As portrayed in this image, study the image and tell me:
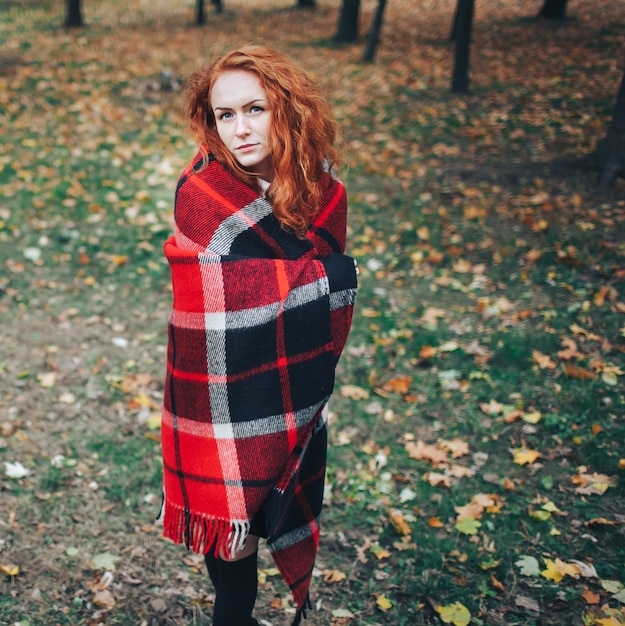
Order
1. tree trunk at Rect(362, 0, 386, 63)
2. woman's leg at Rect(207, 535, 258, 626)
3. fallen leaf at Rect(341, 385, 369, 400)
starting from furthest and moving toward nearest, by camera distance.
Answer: tree trunk at Rect(362, 0, 386, 63), fallen leaf at Rect(341, 385, 369, 400), woman's leg at Rect(207, 535, 258, 626)

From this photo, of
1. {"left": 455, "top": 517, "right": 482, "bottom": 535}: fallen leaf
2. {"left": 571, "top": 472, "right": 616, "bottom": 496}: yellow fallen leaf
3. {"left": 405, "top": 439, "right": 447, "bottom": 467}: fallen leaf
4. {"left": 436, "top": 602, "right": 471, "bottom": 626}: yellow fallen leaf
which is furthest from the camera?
{"left": 405, "top": 439, "right": 447, "bottom": 467}: fallen leaf

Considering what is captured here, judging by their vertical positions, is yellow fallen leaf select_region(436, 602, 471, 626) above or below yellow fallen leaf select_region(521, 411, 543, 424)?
below

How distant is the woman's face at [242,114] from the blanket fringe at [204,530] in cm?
113

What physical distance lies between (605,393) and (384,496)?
5.47 feet

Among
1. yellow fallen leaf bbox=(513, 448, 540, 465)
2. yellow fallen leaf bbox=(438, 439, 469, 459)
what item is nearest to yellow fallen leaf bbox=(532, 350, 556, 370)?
yellow fallen leaf bbox=(513, 448, 540, 465)

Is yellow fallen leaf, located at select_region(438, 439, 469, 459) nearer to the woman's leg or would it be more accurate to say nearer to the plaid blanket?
the woman's leg

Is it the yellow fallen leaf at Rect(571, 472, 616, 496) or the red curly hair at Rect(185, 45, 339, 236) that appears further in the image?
the yellow fallen leaf at Rect(571, 472, 616, 496)

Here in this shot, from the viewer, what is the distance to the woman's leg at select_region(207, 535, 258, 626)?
2.08 m

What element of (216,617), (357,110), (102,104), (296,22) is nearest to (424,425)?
(216,617)

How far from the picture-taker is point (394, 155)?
798 cm

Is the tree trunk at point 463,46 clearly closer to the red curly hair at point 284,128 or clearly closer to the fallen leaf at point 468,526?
the fallen leaf at point 468,526

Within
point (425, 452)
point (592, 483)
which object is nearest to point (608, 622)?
point (592, 483)

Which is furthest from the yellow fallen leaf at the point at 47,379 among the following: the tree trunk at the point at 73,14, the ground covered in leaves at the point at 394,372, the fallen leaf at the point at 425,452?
the tree trunk at the point at 73,14

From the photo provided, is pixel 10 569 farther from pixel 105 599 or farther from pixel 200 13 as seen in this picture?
pixel 200 13
